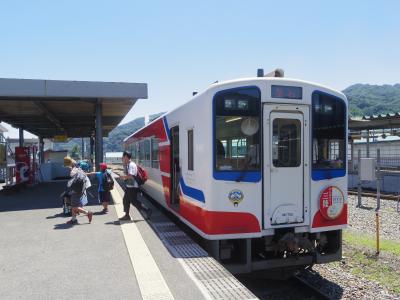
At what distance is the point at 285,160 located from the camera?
609 cm

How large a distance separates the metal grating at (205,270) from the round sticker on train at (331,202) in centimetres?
203

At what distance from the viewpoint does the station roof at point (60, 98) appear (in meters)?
12.3

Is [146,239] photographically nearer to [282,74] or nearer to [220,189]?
[220,189]

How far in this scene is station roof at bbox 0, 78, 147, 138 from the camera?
12.3 metres

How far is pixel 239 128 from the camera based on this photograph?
5922mm

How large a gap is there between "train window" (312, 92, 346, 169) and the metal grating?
7.56 ft

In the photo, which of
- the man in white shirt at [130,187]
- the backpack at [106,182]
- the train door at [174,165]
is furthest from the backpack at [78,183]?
the train door at [174,165]

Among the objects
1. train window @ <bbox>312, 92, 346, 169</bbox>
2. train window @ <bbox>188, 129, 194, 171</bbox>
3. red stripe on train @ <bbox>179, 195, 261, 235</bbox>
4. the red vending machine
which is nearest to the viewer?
red stripe on train @ <bbox>179, 195, 261, 235</bbox>

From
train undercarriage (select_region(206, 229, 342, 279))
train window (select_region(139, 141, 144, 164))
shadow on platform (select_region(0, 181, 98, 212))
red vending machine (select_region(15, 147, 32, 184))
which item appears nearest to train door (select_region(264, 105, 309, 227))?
train undercarriage (select_region(206, 229, 342, 279))

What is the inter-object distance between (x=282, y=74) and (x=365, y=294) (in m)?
3.76

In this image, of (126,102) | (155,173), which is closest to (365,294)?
(155,173)

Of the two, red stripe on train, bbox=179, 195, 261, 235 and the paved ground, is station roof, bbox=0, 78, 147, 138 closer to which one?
the paved ground

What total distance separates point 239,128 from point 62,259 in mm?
3382

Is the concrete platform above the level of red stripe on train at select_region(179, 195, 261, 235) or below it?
below
